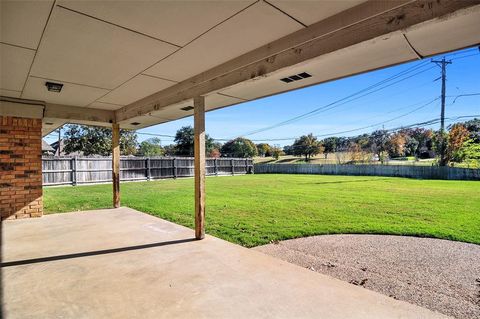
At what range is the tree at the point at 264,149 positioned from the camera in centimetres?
5856

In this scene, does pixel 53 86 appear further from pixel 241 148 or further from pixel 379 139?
pixel 241 148

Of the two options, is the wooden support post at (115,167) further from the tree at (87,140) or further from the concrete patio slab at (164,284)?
the tree at (87,140)

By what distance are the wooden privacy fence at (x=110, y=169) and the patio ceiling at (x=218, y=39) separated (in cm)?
1024

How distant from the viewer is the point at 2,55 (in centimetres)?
297

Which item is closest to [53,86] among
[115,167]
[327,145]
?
[115,167]

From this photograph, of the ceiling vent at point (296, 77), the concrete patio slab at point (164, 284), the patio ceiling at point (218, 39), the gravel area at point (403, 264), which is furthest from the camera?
the ceiling vent at point (296, 77)

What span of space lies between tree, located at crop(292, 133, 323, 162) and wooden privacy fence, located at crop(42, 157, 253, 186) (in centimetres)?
2754

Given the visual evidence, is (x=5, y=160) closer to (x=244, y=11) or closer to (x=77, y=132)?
(x=244, y=11)

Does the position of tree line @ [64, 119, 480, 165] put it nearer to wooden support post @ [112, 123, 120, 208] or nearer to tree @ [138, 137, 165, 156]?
tree @ [138, 137, 165, 156]

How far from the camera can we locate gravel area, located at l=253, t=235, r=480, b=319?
2.48m

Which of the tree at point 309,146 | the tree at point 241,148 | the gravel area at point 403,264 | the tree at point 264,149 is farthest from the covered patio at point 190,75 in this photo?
the tree at point 264,149

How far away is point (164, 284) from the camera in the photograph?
260 cm

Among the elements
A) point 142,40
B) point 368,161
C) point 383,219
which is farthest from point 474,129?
point 142,40

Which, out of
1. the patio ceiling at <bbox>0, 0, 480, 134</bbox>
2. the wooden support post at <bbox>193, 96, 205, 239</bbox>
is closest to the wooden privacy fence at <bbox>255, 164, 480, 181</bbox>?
the patio ceiling at <bbox>0, 0, 480, 134</bbox>
